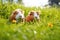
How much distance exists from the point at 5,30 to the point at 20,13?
1227mm

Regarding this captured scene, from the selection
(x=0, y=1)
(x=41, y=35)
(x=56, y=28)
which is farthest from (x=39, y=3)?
(x=41, y=35)

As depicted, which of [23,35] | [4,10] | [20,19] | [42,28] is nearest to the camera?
[23,35]

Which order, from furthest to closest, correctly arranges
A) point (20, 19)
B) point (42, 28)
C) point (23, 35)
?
point (20, 19) → point (42, 28) → point (23, 35)

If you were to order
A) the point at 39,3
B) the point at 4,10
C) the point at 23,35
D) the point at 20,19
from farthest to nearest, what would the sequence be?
the point at 39,3 → the point at 4,10 → the point at 20,19 → the point at 23,35

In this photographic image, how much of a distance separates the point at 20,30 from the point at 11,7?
2019 mm

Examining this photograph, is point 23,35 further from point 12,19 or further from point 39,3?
point 39,3

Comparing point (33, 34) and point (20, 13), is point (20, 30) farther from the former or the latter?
point (20, 13)

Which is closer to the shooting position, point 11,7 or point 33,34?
point 33,34

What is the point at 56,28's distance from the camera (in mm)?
4320

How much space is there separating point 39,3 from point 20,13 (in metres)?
1.90

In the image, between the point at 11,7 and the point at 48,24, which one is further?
the point at 11,7

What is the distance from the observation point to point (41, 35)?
3.80 meters

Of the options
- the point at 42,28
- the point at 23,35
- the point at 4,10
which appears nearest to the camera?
the point at 23,35

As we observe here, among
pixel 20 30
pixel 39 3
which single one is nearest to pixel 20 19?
pixel 20 30
